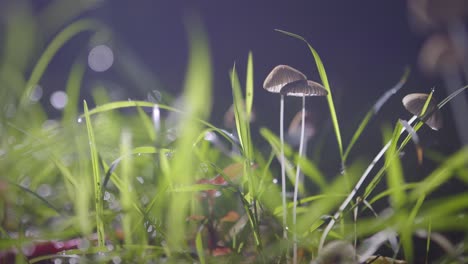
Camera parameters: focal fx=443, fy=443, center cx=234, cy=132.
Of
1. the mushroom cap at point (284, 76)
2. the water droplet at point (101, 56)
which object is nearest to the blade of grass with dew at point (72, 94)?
the water droplet at point (101, 56)

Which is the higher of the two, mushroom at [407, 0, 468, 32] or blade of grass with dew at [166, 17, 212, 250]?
mushroom at [407, 0, 468, 32]

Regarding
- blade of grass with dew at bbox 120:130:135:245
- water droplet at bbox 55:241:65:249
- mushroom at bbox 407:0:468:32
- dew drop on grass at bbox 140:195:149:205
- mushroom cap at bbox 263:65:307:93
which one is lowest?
dew drop on grass at bbox 140:195:149:205

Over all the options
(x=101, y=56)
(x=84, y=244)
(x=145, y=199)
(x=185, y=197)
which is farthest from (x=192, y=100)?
(x=101, y=56)

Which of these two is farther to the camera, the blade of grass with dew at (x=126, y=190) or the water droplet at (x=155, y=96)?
the water droplet at (x=155, y=96)

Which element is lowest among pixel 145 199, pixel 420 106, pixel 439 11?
pixel 145 199

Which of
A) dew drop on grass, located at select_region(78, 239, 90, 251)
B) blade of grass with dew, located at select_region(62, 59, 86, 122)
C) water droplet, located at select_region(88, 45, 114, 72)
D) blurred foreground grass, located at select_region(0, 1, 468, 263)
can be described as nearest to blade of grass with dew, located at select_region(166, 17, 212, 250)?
blurred foreground grass, located at select_region(0, 1, 468, 263)

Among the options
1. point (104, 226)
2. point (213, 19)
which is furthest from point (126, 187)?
point (213, 19)

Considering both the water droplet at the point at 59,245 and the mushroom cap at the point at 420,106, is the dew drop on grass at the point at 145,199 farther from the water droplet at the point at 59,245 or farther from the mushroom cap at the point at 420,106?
the mushroom cap at the point at 420,106

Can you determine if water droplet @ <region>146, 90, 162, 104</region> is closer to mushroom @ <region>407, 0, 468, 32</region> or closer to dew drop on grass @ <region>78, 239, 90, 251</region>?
dew drop on grass @ <region>78, 239, 90, 251</region>

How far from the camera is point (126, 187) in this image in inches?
26.0

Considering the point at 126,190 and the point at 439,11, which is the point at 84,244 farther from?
the point at 439,11

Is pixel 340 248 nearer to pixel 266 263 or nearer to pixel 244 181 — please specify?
pixel 266 263

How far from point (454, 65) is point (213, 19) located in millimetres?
877

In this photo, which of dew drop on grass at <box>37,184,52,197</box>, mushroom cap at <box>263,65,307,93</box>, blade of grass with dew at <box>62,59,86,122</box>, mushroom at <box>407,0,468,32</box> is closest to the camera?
mushroom at <box>407,0,468,32</box>
